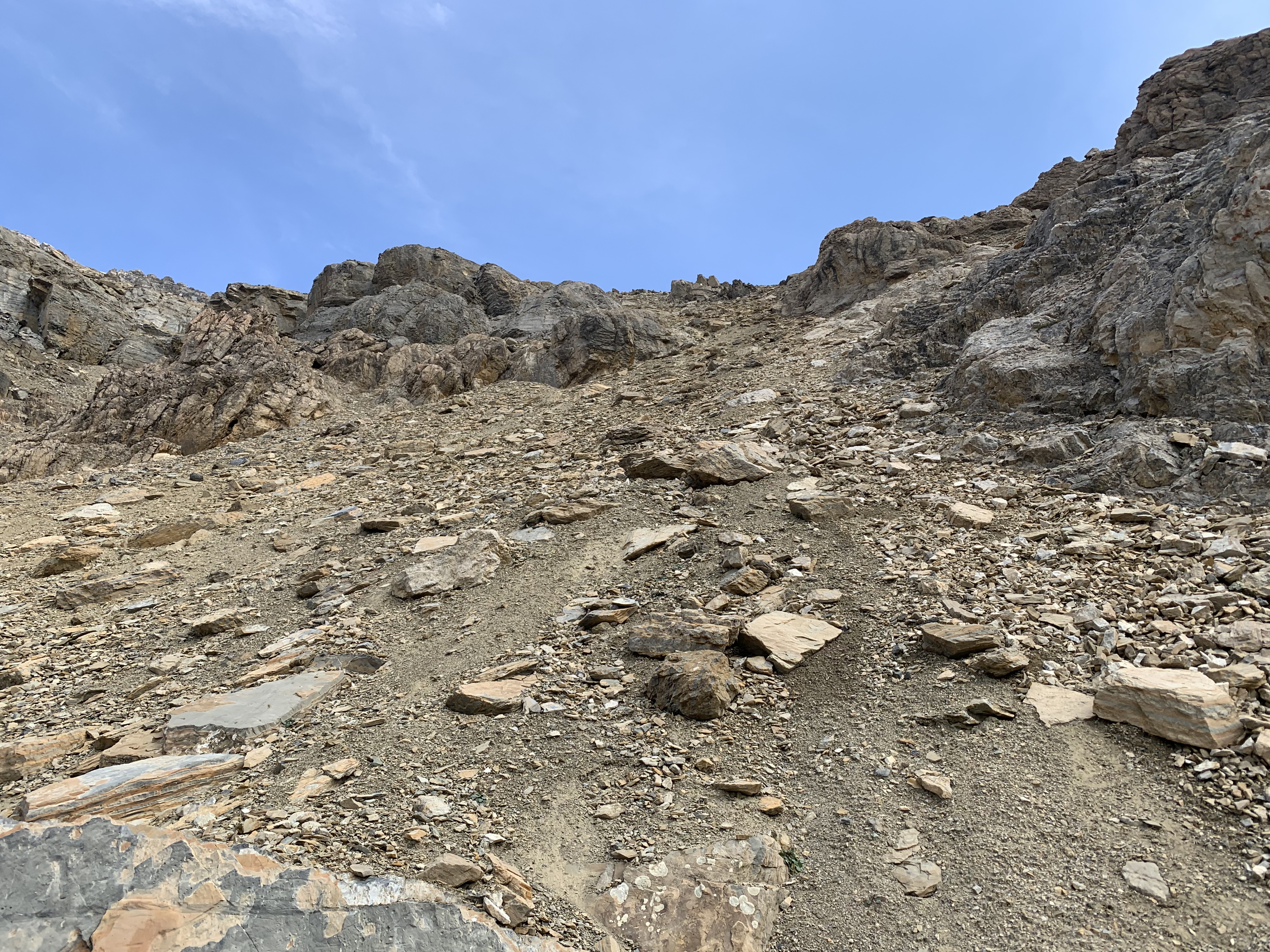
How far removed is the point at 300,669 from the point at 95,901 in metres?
3.29

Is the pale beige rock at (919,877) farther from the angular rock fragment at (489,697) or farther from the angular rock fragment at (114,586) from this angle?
the angular rock fragment at (114,586)

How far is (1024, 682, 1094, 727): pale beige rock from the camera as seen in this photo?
457cm

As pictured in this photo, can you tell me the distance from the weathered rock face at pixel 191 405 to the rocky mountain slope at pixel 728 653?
0.33 m

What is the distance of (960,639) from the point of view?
206 inches

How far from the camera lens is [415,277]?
25922 millimetres

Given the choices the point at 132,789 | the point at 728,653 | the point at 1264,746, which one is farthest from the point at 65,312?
the point at 1264,746

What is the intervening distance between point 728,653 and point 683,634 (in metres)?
0.41

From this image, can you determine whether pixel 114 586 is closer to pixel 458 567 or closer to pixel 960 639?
pixel 458 567

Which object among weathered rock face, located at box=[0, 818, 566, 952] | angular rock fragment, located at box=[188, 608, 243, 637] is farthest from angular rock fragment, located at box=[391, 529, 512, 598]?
weathered rock face, located at box=[0, 818, 566, 952]

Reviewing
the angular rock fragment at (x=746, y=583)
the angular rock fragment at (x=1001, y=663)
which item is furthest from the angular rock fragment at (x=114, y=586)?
the angular rock fragment at (x=1001, y=663)

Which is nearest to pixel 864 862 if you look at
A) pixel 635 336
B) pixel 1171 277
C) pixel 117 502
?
pixel 1171 277

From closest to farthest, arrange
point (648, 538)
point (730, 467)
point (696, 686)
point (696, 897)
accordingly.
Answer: point (696, 897)
point (696, 686)
point (648, 538)
point (730, 467)

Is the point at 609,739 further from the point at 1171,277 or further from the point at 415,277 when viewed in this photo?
the point at 415,277

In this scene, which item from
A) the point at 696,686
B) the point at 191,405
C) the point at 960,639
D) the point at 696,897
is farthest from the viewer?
the point at 191,405
